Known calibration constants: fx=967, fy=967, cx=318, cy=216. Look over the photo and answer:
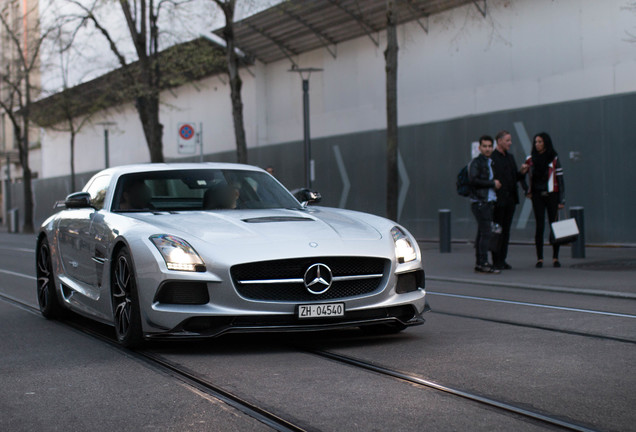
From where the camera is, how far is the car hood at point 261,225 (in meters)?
6.71

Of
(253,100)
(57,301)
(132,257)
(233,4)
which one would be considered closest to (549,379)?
(132,257)

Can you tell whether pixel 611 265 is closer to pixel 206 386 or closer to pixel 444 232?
pixel 444 232

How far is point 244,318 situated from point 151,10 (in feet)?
86.5

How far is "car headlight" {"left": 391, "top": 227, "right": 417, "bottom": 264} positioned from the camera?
6.98 meters

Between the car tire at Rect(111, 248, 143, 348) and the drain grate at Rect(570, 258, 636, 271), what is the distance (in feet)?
28.3

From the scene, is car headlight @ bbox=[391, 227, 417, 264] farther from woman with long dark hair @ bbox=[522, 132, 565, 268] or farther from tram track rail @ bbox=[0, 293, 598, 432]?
woman with long dark hair @ bbox=[522, 132, 565, 268]

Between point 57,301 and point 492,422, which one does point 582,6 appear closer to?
point 57,301

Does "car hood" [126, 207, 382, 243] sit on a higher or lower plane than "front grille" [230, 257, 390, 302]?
higher

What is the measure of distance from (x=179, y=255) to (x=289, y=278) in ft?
2.48

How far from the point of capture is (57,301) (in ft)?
29.5

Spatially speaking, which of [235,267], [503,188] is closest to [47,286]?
[235,267]

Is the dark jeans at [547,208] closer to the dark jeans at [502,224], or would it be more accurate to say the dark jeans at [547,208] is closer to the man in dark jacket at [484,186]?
the dark jeans at [502,224]

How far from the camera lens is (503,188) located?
13.6m

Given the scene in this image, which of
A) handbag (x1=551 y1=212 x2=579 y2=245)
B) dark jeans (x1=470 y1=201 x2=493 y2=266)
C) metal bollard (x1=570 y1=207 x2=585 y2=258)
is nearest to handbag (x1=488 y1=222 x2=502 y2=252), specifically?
dark jeans (x1=470 y1=201 x2=493 y2=266)
